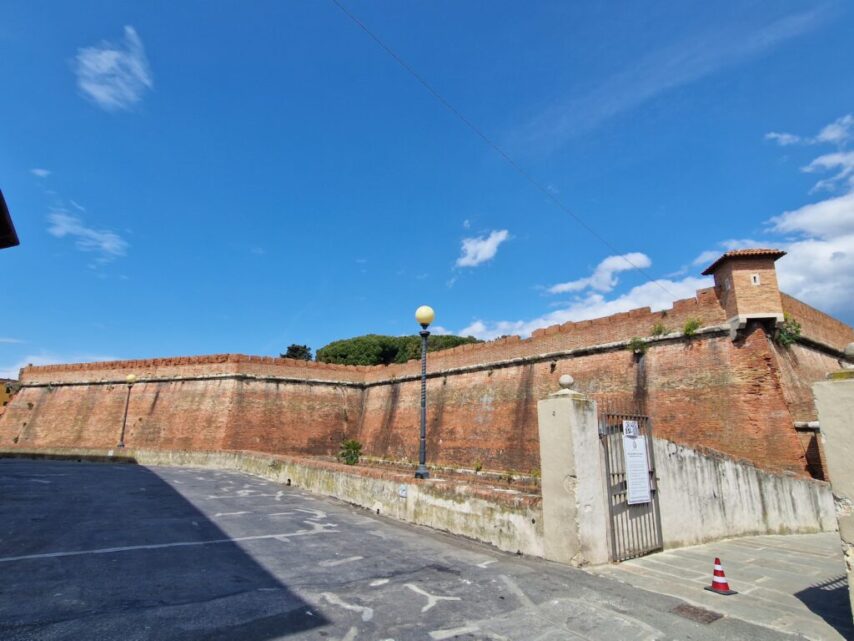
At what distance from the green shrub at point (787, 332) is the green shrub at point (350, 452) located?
2163 centimetres

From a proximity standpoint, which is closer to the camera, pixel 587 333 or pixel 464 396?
pixel 587 333

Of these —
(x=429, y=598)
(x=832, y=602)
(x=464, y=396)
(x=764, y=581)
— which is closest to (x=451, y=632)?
(x=429, y=598)

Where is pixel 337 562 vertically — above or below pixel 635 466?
below

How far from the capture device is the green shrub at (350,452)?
1072 inches

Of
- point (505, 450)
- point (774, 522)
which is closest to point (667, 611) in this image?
point (774, 522)

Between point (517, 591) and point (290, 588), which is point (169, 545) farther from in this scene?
point (517, 591)

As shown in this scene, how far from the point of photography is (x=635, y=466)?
6508 millimetres

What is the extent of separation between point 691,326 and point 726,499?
7.56 metres

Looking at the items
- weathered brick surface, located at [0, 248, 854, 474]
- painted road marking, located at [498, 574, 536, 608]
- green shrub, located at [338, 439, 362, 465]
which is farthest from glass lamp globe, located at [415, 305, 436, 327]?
green shrub, located at [338, 439, 362, 465]

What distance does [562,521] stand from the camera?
229 inches

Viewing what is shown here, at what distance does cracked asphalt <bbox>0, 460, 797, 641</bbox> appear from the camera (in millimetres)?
3637

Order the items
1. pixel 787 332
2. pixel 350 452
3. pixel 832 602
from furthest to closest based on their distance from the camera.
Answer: pixel 350 452 < pixel 787 332 < pixel 832 602

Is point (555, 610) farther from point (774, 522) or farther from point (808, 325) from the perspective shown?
point (808, 325)

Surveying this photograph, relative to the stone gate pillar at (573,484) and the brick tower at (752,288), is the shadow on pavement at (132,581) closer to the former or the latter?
the stone gate pillar at (573,484)
